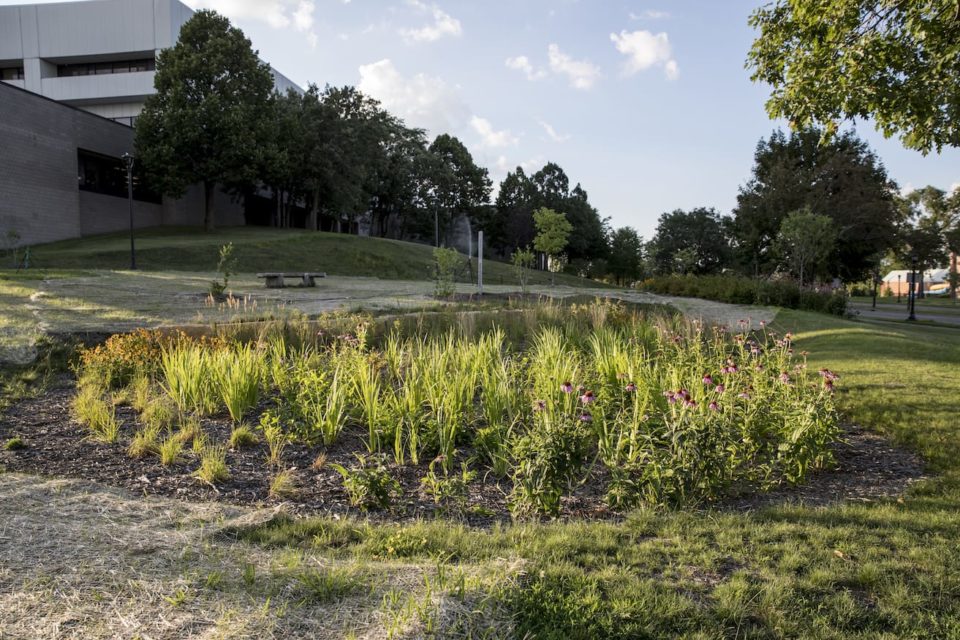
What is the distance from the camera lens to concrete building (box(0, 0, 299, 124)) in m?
36.2

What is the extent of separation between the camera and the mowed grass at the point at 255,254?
22.3 meters

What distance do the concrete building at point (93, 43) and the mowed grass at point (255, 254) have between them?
1194 cm

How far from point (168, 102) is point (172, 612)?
33362mm

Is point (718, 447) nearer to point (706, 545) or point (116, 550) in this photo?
point (706, 545)

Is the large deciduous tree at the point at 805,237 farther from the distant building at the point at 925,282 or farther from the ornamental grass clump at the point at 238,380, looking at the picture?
the distant building at the point at 925,282

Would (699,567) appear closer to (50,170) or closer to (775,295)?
(775,295)

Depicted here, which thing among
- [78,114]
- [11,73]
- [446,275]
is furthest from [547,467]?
[11,73]

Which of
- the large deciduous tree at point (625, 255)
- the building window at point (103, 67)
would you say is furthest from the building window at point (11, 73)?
the large deciduous tree at point (625, 255)

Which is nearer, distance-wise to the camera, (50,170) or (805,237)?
(805,237)

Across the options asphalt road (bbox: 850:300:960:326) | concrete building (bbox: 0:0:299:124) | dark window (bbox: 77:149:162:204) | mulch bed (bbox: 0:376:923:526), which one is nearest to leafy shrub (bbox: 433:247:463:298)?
mulch bed (bbox: 0:376:923:526)

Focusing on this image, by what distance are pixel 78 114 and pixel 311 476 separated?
3220 cm

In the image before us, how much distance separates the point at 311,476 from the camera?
12.7ft

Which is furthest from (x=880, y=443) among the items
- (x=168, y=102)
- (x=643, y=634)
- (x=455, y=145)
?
(x=455, y=145)

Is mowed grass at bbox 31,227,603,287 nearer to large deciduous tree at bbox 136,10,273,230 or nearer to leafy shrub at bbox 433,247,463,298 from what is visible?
large deciduous tree at bbox 136,10,273,230
